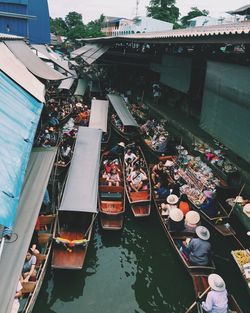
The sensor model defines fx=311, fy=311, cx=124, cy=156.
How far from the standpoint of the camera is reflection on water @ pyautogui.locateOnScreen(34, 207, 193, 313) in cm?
748

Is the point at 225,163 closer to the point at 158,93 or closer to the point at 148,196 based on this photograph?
the point at 148,196

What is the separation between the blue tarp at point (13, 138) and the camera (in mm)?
5121

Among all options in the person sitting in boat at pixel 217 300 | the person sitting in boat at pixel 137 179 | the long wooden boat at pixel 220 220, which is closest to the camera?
the person sitting in boat at pixel 217 300

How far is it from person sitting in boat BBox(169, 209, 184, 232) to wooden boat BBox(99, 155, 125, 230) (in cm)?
161

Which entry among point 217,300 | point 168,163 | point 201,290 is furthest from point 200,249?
point 168,163

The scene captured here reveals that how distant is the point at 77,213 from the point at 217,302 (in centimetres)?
450

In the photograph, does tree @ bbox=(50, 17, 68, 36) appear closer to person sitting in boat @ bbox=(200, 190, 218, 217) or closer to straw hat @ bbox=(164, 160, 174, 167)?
straw hat @ bbox=(164, 160, 174, 167)

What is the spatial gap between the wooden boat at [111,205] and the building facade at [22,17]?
2026 cm

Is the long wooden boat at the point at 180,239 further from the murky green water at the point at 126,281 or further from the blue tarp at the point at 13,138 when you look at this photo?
the blue tarp at the point at 13,138

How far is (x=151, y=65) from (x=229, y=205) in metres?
13.7

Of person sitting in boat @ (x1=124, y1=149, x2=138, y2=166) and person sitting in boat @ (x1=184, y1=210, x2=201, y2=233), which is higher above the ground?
person sitting in boat @ (x1=124, y1=149, x2=138, y2=166)

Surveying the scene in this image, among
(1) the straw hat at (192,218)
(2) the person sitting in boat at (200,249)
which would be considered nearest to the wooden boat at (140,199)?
(1) the straw hat at (192,218)

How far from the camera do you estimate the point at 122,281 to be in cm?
827

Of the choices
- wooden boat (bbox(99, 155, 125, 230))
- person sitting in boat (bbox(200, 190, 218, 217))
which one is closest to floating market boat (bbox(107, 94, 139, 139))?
wooden boat (bbox(99, 155, 125, 230))
